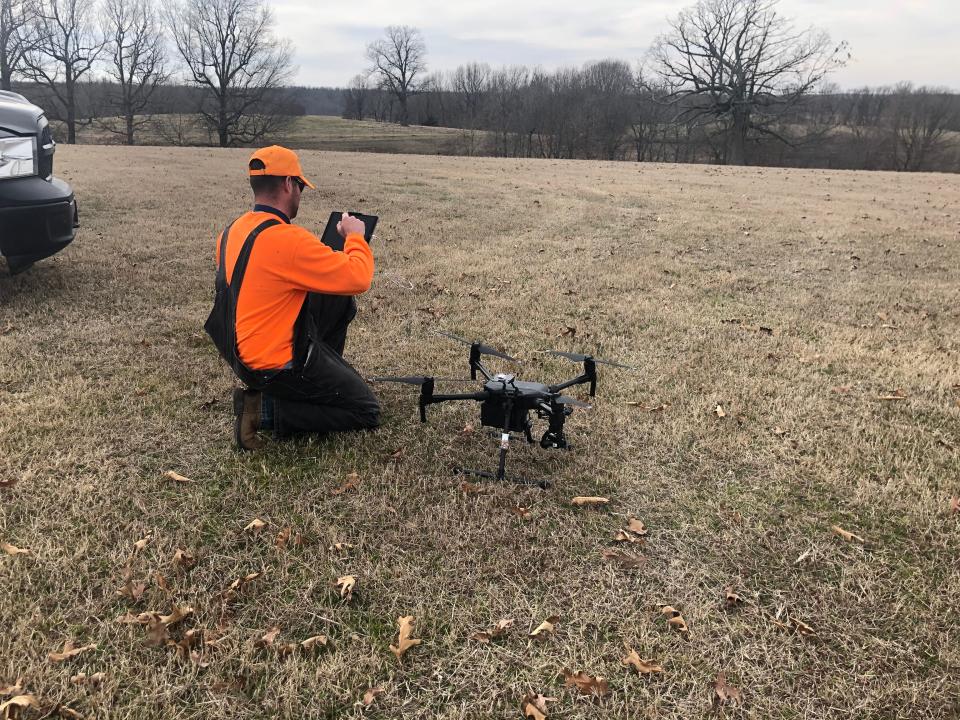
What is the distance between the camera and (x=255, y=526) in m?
3.07

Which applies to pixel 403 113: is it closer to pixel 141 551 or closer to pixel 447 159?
pixel 447 159

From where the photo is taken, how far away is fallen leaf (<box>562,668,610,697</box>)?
90.0 inches

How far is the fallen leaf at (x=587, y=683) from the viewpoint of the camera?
2287 mm

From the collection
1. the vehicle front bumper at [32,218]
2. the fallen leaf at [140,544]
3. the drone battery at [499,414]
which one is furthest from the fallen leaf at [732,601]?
the vehicle front bumper at [32,218]

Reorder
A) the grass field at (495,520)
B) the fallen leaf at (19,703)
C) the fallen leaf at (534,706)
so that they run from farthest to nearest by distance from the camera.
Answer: the grass field at (495,520), the fallen leaf at (534,706), the fallen leaf at (19,703)

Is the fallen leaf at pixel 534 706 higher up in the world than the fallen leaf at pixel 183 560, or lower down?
lower down

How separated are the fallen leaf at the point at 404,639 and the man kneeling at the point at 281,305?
5.16ft

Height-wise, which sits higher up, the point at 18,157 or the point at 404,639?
the point at 18,157

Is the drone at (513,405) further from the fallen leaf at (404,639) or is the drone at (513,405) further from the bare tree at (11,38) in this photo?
the bare tree at (11,38)

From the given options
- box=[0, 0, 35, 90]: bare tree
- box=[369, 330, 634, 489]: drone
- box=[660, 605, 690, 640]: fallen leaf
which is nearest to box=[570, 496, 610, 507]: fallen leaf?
box=[369, 330, 634, 489]: drone

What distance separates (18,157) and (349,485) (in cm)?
433

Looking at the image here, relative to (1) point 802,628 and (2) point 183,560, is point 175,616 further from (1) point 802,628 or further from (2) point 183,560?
(1) point 802,628

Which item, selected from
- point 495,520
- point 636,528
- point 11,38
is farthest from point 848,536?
point 11,38

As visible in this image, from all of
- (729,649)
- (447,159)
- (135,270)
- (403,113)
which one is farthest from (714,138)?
(729,649)
